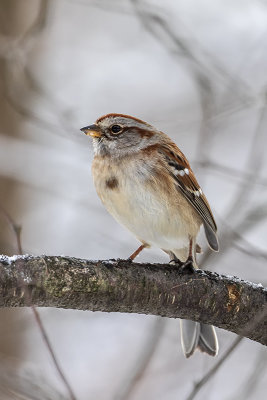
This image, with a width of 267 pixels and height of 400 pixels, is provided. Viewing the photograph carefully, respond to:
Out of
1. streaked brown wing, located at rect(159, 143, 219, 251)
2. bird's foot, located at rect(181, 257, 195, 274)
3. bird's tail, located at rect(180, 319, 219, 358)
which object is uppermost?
streaked brown wing, located at rect(159, 143, 219, 251)

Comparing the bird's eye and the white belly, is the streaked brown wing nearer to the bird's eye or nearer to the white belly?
the white belly

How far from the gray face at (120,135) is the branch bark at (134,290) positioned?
0.94 m

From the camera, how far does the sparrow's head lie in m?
3.83

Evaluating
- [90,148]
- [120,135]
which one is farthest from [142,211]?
[90,148]

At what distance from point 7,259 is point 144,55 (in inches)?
270

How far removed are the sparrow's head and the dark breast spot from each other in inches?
9.4

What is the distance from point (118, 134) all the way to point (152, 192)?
0.58m

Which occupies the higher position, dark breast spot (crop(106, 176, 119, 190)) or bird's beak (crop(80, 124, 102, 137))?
bird's beak (crop(80, 124, 102, 137))

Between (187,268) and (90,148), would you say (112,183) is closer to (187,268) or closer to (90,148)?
(187,268)

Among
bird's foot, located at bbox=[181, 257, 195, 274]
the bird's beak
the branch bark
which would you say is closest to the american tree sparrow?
the bird's beak

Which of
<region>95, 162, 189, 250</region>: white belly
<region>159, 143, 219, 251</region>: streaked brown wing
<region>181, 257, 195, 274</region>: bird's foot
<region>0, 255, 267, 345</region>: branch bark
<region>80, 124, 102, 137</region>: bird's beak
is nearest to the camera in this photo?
<region>0, 255, 267, 345</region>: branch bark

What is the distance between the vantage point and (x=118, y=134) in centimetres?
390

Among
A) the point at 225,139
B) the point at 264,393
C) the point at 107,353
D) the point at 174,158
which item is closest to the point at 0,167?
the point at 174,158

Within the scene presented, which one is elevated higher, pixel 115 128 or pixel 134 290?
pixel 115 128
